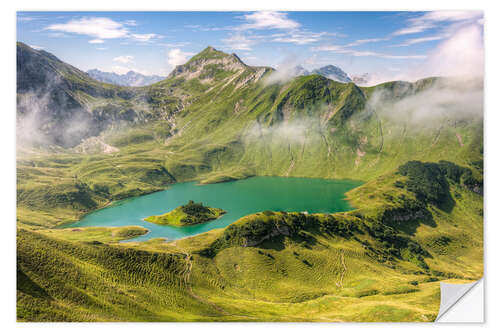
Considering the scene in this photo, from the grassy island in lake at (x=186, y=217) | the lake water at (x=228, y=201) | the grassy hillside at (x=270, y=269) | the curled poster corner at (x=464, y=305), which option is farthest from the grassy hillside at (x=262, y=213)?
the grassy island in lake at (x=186, y=217)

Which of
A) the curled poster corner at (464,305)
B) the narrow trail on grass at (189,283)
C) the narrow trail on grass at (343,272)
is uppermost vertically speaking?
the curled poster corner at (464,305)

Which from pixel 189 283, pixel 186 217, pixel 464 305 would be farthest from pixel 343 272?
pixel 186 217

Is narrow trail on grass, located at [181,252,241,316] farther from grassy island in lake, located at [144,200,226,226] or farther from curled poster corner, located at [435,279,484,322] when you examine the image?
grassy island in lake, located at [144,200,226,226]

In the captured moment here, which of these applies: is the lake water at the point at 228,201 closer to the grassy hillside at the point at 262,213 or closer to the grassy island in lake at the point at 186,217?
the grassy island in lake at the point at 186,217

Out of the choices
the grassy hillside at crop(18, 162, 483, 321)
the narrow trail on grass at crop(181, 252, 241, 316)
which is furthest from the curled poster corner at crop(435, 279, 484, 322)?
the narrow trail on grass at crop(181, 252, 241, 316)
